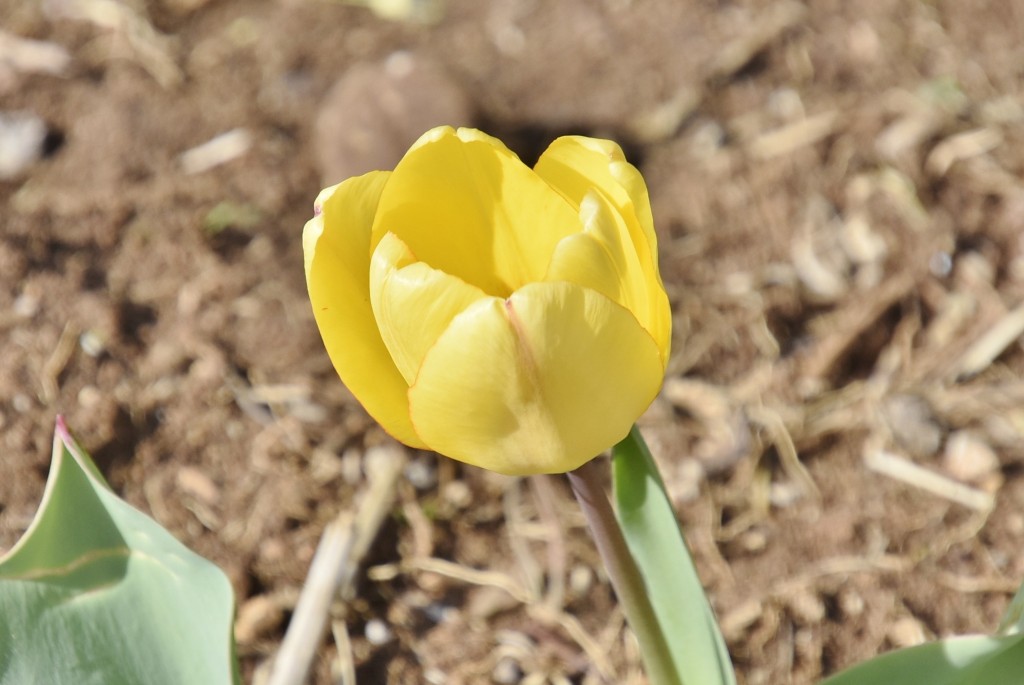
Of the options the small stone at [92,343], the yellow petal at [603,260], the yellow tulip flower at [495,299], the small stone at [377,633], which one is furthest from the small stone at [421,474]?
the yellow petal at [603,260]

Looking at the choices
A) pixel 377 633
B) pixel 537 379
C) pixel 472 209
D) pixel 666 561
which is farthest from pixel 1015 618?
pixel 377 633

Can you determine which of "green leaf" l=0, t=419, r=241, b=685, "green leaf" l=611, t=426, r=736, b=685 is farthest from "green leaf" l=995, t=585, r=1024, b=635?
"green leaf" l=0, t=419, r=241, b=685

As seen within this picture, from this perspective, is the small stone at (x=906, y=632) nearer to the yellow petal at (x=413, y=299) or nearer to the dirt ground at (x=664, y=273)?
the dirt ground at (x=664, y=273)

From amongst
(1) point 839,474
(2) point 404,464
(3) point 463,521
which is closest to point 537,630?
(3) point 463,521

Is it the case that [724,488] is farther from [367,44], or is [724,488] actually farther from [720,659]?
[367,44]

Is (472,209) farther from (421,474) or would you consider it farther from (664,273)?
(664,273)

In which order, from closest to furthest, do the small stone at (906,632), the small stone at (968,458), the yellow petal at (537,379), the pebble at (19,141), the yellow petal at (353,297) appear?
the yellow petal at (537,379) < the yellow petal at (353,297) < the small stone at (906,632) < the small stone at (968,458) < the pebble at (19,141)

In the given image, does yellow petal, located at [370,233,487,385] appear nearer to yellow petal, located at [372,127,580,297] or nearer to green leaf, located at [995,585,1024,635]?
yellow petal, located at [372,127,580,297]
